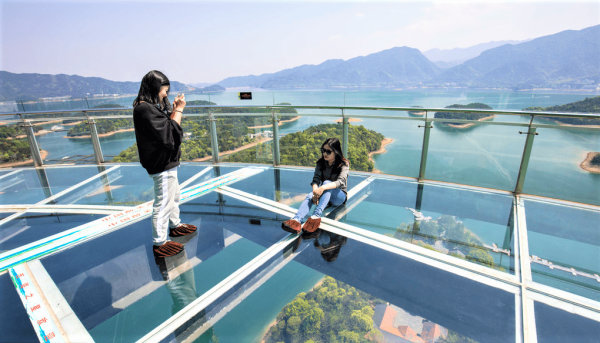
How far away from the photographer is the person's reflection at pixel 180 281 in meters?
1.64

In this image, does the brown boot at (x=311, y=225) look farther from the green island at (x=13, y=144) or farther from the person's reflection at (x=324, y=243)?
the green island at (x=13, y=144)

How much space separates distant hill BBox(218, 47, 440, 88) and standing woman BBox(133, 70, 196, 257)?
226 feet

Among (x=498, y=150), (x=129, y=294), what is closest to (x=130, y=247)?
(x=129, y=294)

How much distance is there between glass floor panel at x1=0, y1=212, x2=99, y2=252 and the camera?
270 cm

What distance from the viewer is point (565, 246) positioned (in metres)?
2.51

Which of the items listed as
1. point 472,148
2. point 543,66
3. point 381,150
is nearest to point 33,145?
point 381,150

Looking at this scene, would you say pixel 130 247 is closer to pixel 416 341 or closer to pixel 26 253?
pixel 26 253

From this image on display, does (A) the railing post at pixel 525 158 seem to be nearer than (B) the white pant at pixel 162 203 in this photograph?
No

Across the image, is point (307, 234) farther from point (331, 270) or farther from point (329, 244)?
point (331, 270)

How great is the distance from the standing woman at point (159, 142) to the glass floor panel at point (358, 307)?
3.49 ft

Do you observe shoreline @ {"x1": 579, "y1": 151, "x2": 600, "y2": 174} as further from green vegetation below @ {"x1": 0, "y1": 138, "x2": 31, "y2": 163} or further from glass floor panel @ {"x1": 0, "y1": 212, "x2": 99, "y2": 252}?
green vegetation below @ {"x1": 0, "y1": 138, "x2": 31, "y2": 163}

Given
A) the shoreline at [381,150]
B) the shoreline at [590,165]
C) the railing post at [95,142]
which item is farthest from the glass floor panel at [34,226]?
the shoreline at [590,165]

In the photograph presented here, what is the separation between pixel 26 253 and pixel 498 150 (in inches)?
230

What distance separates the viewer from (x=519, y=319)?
5.31 ft
